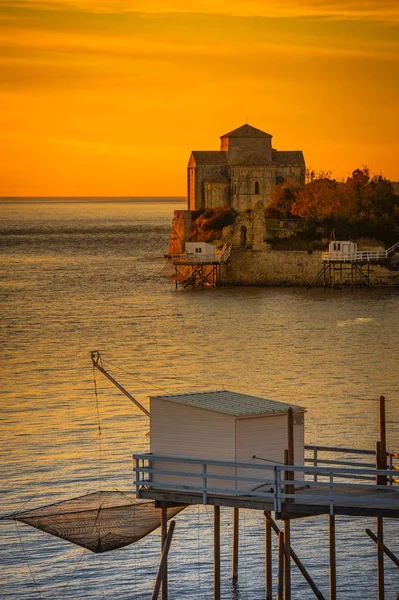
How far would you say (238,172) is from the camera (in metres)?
151

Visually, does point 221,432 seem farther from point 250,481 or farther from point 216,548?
point 216,548

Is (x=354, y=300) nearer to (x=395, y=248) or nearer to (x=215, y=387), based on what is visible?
(x=395, y=248)

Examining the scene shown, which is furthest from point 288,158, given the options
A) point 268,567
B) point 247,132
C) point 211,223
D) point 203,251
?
point 268,567

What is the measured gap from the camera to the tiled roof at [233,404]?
1047 inches

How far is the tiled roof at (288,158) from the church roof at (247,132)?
2.86m

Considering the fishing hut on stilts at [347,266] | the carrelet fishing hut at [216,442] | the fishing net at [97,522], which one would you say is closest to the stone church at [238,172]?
the fishing hut on stilts at [347,266]

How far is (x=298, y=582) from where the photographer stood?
31078 millimetres

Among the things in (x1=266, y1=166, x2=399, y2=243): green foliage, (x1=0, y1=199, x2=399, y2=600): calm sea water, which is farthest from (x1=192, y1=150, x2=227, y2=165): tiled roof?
(x1=0, y1=199, x2=399, y2=600): calm sea water

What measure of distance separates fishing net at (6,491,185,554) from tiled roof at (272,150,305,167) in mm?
129063

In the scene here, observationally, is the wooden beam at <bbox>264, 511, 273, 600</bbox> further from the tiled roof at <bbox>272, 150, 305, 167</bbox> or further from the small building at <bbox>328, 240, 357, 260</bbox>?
the tiled roof at <bbox>272, 150, 305, 167</bbox>

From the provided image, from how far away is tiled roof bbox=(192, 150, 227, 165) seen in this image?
501 feet

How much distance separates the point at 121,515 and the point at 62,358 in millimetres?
38274

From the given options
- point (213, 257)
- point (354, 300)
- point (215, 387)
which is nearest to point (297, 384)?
point (215, 387)

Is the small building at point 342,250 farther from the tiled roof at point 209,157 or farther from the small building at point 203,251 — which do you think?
the tiled roof at point 209,157
